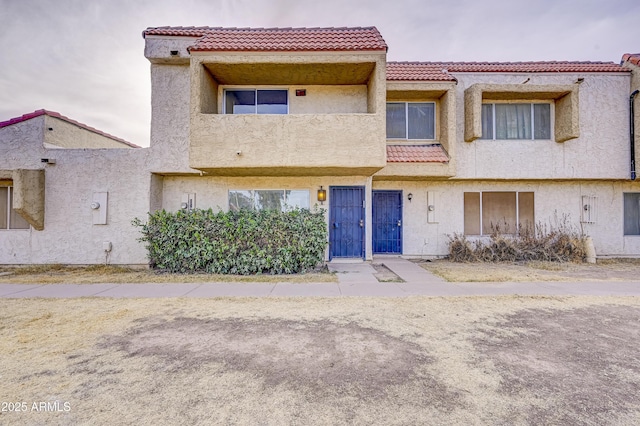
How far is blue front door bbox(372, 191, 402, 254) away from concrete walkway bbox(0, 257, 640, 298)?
411 cm

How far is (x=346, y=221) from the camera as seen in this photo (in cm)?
1179

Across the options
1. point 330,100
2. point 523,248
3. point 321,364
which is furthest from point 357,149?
point 523,248

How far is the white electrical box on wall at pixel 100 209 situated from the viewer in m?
11.1

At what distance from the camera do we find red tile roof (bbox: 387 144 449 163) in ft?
37.8

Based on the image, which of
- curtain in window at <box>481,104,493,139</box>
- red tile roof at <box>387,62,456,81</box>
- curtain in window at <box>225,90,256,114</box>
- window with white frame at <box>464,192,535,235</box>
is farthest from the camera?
window with white frame at <box>464,192,535,235</box>

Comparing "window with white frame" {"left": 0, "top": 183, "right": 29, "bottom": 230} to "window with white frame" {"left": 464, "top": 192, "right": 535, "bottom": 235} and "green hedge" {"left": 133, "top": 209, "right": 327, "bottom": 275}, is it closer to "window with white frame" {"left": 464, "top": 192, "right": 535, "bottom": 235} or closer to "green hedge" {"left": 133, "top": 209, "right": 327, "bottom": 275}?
"green hedge" {"left": 133, "top": 209, "right": 327, "bottom": 275}

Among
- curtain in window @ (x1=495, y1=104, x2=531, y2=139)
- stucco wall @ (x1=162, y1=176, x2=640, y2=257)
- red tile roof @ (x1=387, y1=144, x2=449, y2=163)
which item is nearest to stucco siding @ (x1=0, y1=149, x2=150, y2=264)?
red tile roof @ (x1=387, y1=144, x2=449, y2=163)

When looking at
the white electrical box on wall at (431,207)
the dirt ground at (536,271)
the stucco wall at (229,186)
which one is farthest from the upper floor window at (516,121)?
the stucco wall at (229,186)

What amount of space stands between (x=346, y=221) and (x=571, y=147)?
925 cm

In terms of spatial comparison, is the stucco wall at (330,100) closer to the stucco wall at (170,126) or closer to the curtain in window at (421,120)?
the curtain in window at (421,120)

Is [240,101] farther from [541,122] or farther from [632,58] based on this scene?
[632,58]

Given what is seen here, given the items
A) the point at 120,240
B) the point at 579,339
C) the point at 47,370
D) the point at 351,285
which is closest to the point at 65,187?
the point at 120,240

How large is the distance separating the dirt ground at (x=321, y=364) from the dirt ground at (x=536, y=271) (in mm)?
2802

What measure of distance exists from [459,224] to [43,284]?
45.6 ft
